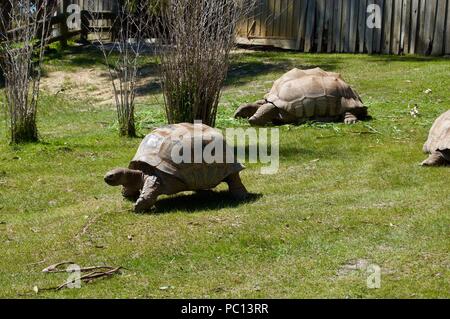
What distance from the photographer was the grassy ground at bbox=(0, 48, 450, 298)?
23.6ft

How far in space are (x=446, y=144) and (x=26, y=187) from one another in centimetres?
511

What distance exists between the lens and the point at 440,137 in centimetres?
1108

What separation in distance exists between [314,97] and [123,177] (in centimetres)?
538

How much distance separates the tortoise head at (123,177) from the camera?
927 centimetres

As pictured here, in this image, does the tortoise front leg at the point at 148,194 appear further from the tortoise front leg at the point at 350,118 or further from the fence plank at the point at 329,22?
the fence plank at the point at 329,22

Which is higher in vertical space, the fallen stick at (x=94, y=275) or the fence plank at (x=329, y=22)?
the fence plank at (x=329, y=22)

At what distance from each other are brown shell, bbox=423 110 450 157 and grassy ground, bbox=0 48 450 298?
0.27 metres

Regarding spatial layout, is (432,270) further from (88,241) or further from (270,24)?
(270,24)

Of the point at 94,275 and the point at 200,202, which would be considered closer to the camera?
the point at 94,275

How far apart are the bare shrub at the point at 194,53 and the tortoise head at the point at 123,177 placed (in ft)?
11.1

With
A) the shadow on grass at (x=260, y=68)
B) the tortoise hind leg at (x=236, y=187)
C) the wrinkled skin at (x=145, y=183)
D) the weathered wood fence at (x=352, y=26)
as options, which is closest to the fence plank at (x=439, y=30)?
the weathered wood fence at (x=352, y=26)

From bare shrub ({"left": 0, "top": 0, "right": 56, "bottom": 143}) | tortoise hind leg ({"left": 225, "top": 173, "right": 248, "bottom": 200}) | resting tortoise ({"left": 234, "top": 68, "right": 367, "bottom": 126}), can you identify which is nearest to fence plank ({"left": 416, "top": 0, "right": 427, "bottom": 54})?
resting tortoise ({"left": 234, "top": 68, "right": 367, "bottom": 126})

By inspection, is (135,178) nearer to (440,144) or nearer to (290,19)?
(440,144)
